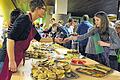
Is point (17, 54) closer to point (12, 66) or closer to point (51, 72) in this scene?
point (12, 66)

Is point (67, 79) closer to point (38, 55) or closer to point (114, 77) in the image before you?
point (114, 77)

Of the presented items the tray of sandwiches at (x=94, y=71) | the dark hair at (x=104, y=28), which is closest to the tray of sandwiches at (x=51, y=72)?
the tray of sandwiches at (x=94, y=71)

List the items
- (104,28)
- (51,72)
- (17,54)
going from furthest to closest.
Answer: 1. (104,28)
2. (17,54)
3. (51,72)

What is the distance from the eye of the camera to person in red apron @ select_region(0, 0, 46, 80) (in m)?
2.32

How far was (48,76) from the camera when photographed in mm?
2148

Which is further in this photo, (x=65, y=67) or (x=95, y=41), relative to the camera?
(x=95, y=41)

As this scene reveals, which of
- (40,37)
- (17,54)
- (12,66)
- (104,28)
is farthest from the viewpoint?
(104,28)

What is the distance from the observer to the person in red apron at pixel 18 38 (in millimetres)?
2318

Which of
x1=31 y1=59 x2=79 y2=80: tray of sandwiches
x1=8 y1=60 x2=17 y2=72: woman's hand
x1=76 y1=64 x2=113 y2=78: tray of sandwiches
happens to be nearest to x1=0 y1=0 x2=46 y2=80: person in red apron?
x1=8 y1=60 x2=17 y2=72: woman's hand

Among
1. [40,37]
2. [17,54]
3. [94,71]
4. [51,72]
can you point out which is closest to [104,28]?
[40,37]

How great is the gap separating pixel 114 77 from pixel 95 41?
4.63 ft

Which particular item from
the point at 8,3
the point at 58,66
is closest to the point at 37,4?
the point at 58,66

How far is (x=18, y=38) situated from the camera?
2.37 m

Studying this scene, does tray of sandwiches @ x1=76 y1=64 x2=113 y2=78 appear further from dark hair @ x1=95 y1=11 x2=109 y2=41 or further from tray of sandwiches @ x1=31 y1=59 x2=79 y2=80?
dark hair @ x1=95 y1=11 x2=109 y2=41
